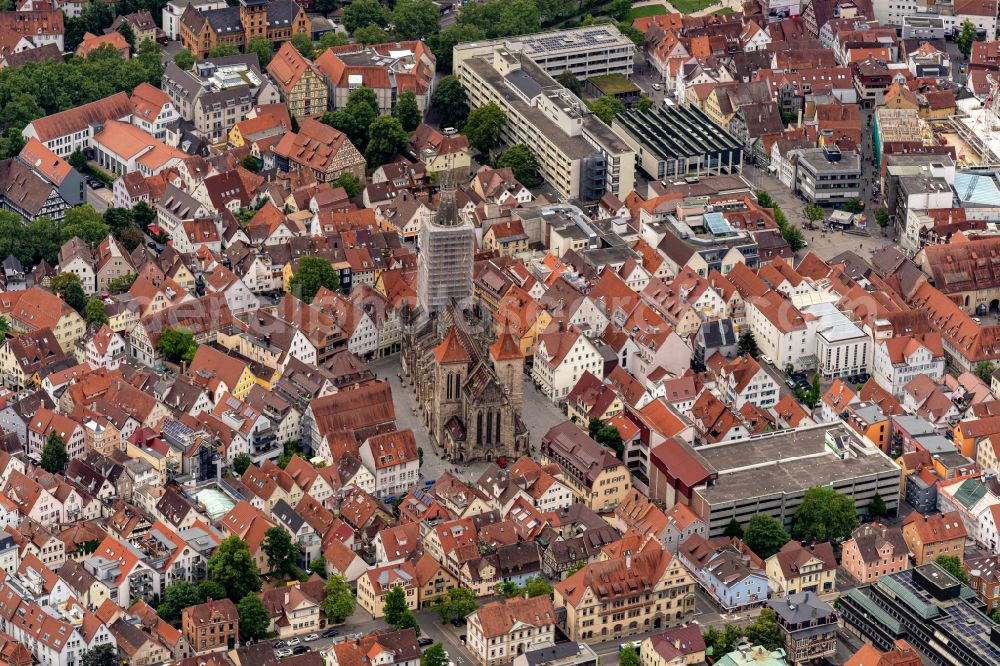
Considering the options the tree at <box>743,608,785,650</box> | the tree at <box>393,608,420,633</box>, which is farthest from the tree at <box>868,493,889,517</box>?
the tree at <box>393,608,420,633</box>

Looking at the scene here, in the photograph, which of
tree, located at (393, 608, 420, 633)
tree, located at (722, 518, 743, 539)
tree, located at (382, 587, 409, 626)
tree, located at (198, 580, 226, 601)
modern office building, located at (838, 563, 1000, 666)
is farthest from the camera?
tree, located at (722, 518, 743, 539)

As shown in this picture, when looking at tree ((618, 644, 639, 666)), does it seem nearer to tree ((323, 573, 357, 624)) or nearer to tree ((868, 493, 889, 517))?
tree ((323, 573, 357, 624))

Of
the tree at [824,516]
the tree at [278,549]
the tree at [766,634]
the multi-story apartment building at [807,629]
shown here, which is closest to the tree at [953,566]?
the tree at [824,516]

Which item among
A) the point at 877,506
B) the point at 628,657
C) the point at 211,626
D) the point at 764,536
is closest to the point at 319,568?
the point at 211,626

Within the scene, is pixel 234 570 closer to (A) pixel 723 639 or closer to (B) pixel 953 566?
(A) pixel 723 639

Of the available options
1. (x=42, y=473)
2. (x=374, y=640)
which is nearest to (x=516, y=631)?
(x=374, y=640)

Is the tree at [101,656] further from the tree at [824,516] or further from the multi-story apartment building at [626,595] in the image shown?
the tree at [824,516]
